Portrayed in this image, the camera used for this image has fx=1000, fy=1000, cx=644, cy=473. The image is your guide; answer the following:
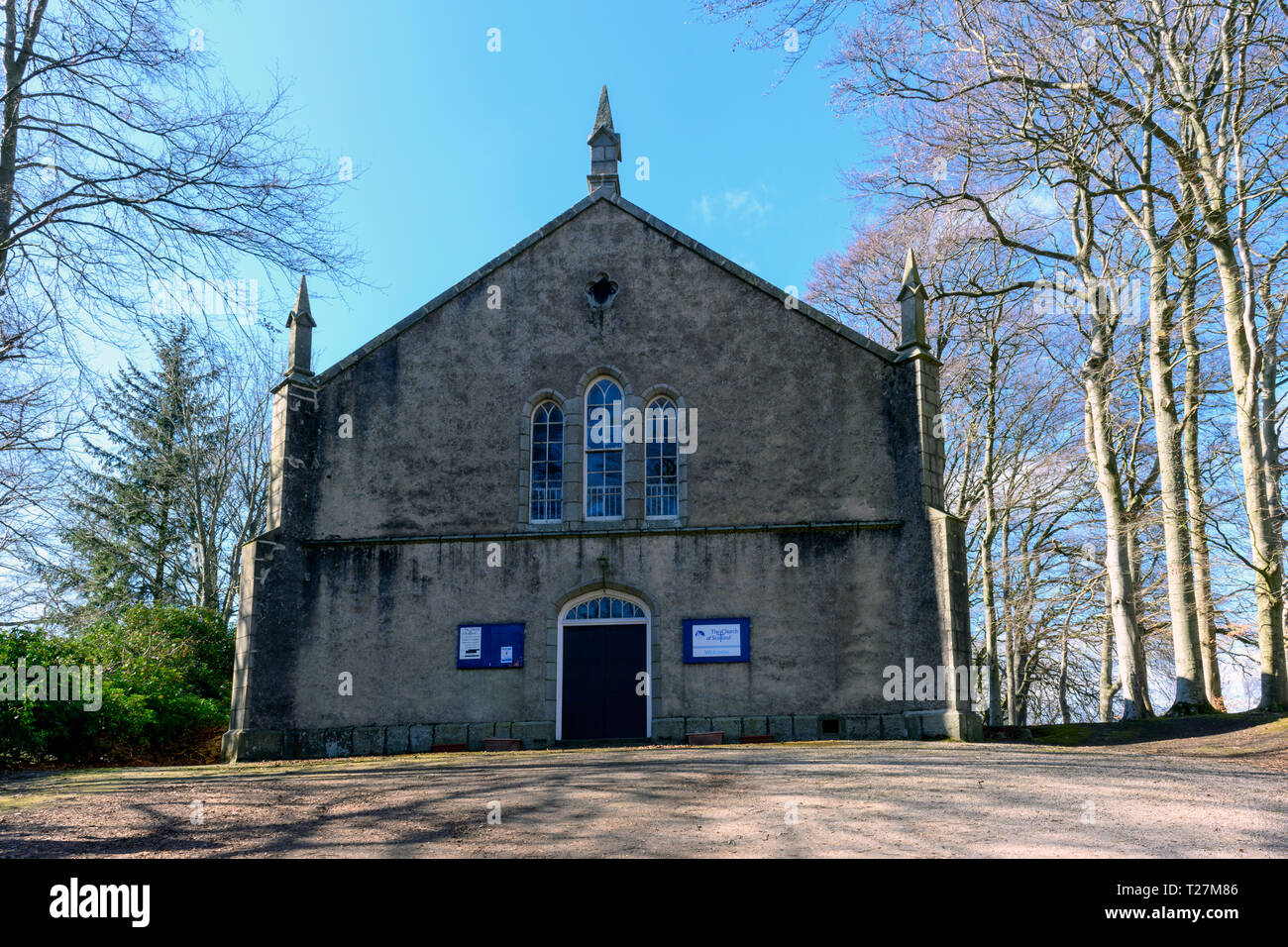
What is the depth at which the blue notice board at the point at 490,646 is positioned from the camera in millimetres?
17750

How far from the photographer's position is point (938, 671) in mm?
16578

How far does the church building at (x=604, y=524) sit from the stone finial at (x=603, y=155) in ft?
4.23

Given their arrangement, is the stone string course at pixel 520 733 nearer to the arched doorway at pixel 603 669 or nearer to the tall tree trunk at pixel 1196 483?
the arched doorway at pixel 603 669

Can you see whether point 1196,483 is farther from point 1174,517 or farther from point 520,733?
point 520,733

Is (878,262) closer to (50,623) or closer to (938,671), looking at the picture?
(938,671)

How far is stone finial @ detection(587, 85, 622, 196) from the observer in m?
20.9

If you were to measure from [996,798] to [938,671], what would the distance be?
7220mm

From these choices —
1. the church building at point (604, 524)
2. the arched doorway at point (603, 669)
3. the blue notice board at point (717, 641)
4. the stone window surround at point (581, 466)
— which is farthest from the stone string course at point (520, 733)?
the stone window surround at point (581, 466)

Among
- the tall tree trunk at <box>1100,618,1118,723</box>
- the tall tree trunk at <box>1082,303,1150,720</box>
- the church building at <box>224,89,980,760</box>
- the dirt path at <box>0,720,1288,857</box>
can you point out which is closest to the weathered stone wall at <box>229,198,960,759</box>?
the church building at <box>224,89,980,760</box>

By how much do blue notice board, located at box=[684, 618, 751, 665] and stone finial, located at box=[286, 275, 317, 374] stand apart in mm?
9007

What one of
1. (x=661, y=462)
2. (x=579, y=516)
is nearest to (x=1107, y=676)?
(x=661, y=462)

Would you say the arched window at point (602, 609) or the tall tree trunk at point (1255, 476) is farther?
the arched window at point (602, 609)
